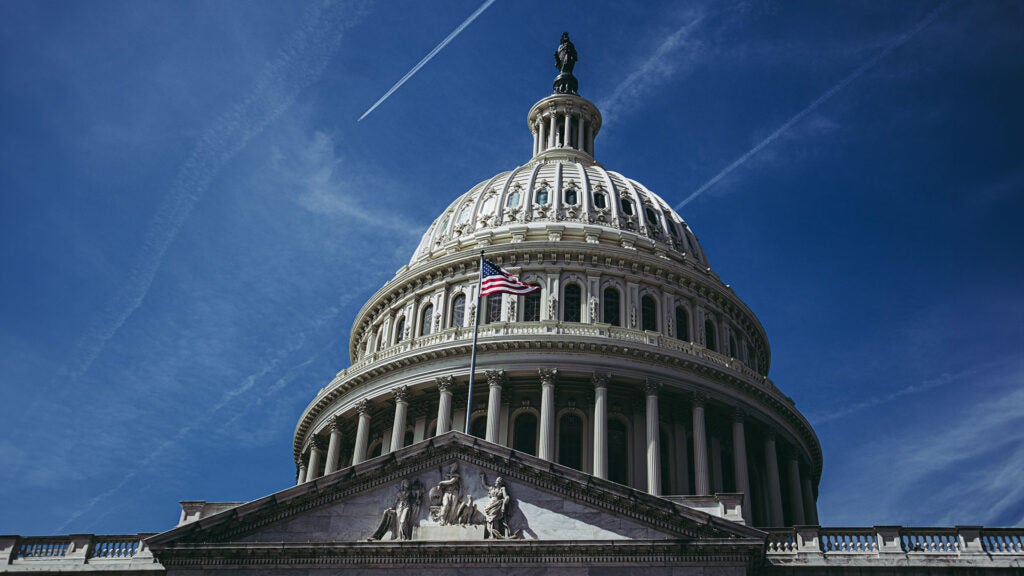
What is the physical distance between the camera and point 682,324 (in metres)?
64.1

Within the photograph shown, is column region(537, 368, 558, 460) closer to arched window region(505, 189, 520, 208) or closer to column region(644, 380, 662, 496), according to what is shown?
column region(644, 380, 662, 496)

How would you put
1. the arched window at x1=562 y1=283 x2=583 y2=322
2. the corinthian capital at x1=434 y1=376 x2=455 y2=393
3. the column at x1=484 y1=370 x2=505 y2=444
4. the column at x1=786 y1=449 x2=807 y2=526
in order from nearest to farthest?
the column at x1=484 y1=370 x2=505 y2=444 → the corinthian capital at x1=434 y1=376 x2=455 y2=393 → the column at x1=786 y1=449 x2=807 y2=526 → the arched window at x1=562 y1=283 x2=583 y2=322

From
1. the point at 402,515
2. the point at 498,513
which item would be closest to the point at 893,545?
the point at 498,513

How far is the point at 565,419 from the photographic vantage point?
57.3 m

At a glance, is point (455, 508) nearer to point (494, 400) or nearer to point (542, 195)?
point (494, 400)

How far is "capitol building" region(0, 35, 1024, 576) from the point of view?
33.7 m

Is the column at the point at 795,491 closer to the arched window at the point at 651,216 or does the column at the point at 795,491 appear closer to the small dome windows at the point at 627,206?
the arched window at the point at 651,216

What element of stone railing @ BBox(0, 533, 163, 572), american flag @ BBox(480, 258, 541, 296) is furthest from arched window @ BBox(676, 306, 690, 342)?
stone railing @ BBox(0, 533, 163, 572)

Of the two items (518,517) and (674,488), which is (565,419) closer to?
(674,488)

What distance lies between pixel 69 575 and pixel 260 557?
318 inches

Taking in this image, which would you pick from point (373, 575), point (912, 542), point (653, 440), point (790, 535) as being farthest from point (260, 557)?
point (653, 440)

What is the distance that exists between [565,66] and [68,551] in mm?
60775

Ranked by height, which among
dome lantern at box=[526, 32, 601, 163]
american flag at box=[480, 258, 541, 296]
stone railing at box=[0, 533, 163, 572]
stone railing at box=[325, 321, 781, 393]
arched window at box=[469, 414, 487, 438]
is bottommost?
stone railing at box=[0, 533, 163, 572]

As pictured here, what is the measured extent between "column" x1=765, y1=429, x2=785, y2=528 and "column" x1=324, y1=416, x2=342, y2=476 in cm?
2245
